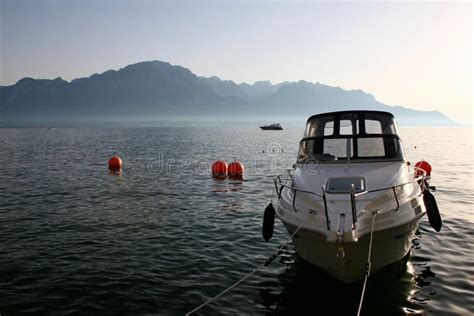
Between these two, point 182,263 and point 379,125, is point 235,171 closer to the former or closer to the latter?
point 379,125

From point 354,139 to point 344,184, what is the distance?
269 centimetres

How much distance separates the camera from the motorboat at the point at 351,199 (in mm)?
7930

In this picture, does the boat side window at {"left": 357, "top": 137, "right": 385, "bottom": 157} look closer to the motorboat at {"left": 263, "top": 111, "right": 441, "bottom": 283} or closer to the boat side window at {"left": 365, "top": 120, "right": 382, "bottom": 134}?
the motorboat at {"left": 263, "top": 111, "right": 441, "bottom": 283}

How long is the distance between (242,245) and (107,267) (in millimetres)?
4272

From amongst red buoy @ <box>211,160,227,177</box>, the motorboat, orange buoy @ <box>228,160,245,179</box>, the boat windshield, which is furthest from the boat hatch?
red buoy @ <box>211,160,227,177</box>

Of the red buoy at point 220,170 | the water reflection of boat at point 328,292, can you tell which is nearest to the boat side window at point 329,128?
the water reflection of boat at point 328,292

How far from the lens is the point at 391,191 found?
922 cm

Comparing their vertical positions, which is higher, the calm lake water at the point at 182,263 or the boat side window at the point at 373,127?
the boat side window at the point at 373,127

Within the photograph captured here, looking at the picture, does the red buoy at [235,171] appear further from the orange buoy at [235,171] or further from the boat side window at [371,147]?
the boat side window at [371,147]

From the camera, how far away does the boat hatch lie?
29.5ft

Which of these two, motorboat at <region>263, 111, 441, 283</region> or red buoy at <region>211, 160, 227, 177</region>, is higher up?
motorboat at <region>263, 111, 441, 283</region>

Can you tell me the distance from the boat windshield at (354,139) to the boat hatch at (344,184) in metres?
1.91

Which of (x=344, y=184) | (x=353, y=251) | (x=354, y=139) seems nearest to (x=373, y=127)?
(x=354, y=139)

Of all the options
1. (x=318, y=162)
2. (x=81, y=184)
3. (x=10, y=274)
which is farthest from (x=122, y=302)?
(x=81, y=184)
